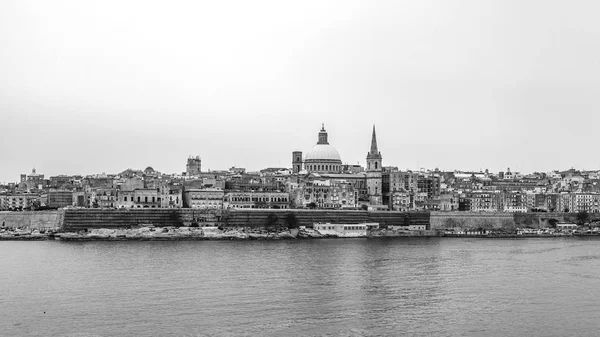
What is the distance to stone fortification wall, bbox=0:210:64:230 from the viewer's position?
176 feet

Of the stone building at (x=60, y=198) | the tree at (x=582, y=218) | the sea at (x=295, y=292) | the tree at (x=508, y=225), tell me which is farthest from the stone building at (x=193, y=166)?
the sea at (x=295, y=292)

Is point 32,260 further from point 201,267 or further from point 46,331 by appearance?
point 46,331

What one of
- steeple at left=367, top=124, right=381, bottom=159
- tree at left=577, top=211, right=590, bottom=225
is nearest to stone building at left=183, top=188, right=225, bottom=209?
steeple at left=367, top=124, right=381, bottom=159

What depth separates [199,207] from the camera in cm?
5803

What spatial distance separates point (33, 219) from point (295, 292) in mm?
34199

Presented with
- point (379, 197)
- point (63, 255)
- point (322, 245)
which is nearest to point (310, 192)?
point (379, 197)

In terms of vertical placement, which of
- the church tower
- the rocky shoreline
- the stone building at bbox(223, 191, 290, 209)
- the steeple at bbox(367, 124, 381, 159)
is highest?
the steeple at bbox(367, 124, 381, 159)

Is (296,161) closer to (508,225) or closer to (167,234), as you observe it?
(508,225)

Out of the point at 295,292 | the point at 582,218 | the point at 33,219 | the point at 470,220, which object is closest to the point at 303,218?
the point at 470,220

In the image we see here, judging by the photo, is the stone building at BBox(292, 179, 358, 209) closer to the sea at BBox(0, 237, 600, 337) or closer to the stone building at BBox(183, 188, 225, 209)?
the stone building at BBox(183, 188, 225, 209)

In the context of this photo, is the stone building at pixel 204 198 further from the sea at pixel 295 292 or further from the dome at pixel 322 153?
the sea at pixel 295 292

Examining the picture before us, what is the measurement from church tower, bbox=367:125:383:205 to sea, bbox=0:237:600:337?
2831cm

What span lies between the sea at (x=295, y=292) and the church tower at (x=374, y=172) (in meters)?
28.3

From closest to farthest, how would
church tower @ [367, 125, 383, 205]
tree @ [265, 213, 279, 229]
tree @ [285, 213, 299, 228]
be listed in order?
tree @ [265, 213, 279, 229]
tree @ [285, 213, 299, 228]
church tower @ [367, 125, 383, 205]
